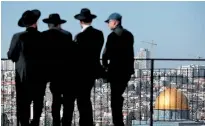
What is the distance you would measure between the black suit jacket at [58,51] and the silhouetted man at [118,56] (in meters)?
0.53

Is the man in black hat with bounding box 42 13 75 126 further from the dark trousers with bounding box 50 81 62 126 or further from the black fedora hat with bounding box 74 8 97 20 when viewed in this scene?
the black fedora hat with bounding box 74 8 97 20

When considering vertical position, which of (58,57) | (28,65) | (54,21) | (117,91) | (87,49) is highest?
(54,21)

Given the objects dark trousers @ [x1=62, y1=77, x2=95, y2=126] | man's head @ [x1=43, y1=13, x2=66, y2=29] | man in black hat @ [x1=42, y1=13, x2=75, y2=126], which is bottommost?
dark trousers @ [x1=62, y1=77, x2=95, y2=126]

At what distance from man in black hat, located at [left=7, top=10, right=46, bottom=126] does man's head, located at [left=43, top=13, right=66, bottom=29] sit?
206 mm

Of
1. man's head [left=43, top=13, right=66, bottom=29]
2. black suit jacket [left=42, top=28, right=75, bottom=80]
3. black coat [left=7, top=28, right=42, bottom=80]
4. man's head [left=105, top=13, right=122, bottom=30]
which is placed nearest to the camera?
black coat [left=7, top=28, right=42, bottom=80]

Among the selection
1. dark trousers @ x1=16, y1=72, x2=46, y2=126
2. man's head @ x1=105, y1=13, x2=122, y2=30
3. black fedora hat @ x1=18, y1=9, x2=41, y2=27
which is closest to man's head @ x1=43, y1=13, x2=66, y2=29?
black fedora hat @ x1=18, y1=9, x2=41, y2=27

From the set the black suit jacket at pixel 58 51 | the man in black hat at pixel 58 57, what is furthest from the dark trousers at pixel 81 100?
the black suit jacket at pixel 58 51

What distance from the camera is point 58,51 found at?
269 inches

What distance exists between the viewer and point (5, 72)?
8992 millimetres

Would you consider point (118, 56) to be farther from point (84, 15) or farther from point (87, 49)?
point (84, 15)

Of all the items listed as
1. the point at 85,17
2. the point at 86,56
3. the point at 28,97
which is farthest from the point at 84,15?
the point at 28,97

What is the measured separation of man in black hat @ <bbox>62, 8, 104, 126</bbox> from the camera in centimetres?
686

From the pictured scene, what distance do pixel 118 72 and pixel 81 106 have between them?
0.72 meters

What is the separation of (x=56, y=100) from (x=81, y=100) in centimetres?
36
